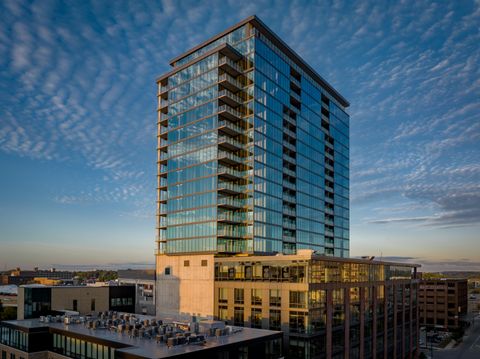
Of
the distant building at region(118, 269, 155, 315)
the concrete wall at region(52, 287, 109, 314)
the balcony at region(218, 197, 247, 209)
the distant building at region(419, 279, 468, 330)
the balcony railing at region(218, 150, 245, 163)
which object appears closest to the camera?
the concrete wall at region(52, 287, 109, 314)

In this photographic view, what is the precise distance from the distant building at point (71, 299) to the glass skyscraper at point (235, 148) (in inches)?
505

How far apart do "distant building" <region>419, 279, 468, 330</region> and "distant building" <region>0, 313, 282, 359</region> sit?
137018 mm

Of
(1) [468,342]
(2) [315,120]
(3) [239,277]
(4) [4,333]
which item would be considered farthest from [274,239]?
(1) [468,342]

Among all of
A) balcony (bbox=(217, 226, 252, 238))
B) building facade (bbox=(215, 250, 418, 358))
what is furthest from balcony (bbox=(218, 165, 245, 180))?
building facade (bbox=(215, 250, 418, 358))

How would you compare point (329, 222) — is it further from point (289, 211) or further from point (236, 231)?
point (236, 231)

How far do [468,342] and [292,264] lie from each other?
10695 cm

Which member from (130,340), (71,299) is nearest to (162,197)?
(71,299)

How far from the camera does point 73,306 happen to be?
8012cm

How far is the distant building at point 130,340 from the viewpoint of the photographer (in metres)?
41.1

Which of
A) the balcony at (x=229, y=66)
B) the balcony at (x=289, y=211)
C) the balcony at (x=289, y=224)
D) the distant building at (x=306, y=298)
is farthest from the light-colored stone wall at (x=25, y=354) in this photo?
the balcony at (x=229, y=66)

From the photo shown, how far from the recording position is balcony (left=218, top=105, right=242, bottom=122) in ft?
276

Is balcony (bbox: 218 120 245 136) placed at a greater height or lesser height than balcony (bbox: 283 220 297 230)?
greater

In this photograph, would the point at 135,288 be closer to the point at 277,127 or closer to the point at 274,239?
the point at 274,239

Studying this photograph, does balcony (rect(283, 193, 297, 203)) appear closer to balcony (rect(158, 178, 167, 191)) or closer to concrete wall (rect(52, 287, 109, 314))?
balcony (rect(158, 178, 167, 191))
